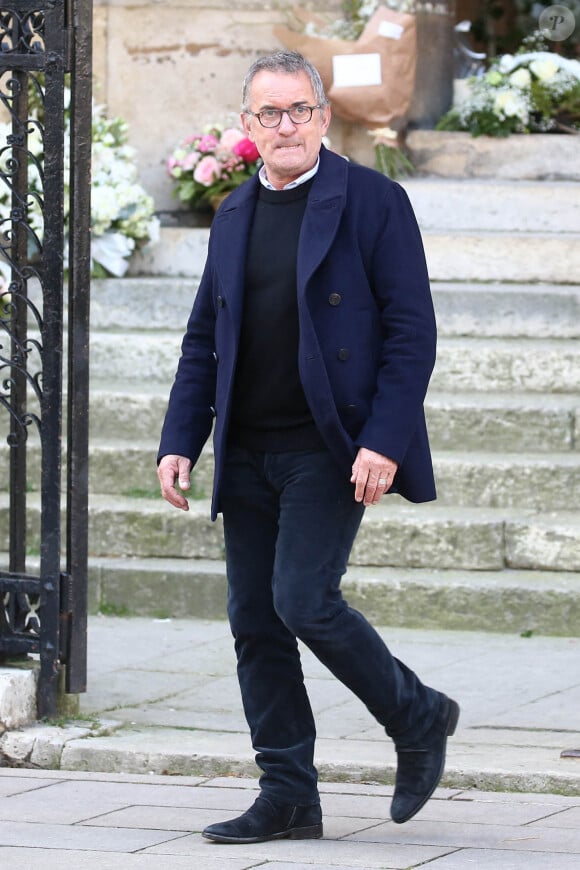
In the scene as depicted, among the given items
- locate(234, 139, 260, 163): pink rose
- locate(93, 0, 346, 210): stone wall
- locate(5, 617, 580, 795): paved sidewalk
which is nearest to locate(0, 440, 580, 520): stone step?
locate(5, 617, 580, 795): paved sidewalk

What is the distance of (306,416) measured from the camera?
13.8 ft

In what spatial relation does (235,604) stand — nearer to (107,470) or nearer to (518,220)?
(107,470)

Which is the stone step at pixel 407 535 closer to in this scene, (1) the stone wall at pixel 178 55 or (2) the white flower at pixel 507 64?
(1) the stone wall at pixel 178 55

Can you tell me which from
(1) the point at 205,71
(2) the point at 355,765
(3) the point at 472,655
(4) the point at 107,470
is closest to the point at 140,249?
(1) the point at 205,71

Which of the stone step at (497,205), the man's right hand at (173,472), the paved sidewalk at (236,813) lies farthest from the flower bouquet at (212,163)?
the man's right hand at (173,472)

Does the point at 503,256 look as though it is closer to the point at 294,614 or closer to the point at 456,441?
the point at 456,441

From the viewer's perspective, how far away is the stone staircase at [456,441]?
6.84 meters

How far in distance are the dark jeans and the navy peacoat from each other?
0.08m

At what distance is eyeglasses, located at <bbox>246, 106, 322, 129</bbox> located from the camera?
415 centimetres

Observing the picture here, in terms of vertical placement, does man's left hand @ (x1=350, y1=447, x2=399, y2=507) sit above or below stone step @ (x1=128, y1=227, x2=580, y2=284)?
above

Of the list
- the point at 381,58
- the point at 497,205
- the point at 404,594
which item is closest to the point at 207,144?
the point at 381,58

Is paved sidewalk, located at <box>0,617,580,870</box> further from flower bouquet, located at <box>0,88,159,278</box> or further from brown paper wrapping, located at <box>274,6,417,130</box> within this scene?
brown paper wrapping, located at <box>274,6,417,130</box>

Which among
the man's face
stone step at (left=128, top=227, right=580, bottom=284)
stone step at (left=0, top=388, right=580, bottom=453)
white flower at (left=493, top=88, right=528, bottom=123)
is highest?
the man's face

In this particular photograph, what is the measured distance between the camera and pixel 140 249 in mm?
9242
